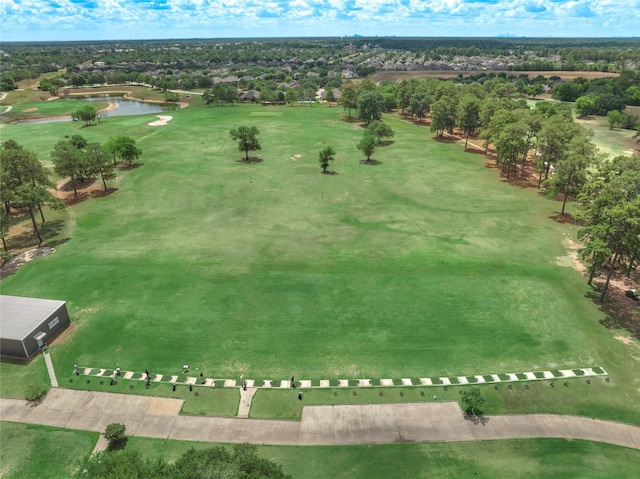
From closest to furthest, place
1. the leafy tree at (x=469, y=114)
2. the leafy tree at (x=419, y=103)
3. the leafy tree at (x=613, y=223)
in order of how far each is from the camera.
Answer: the leafy tree at (x=613, y=223), the leafy tree at (x=469, y=114), the leafy tree at (x=419, y=103)

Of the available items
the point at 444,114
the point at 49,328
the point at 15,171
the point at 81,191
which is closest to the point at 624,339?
the point at 49,328

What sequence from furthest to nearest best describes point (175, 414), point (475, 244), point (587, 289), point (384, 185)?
point (384, 185) < point (475, 244) < point (587, 289) < point (175, 414)

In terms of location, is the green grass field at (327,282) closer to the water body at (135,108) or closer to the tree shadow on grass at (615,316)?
the tree shadow on grass at (615,316)

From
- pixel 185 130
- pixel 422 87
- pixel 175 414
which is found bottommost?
pixel 175 414

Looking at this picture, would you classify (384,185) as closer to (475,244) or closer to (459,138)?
(475,244)

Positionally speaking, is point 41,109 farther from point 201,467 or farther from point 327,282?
point 201,467

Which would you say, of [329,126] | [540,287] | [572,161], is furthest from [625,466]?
[329,126]

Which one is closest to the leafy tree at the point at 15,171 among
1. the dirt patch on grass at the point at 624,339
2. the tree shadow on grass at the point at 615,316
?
the tree shadow on grass at the point at 615,316
